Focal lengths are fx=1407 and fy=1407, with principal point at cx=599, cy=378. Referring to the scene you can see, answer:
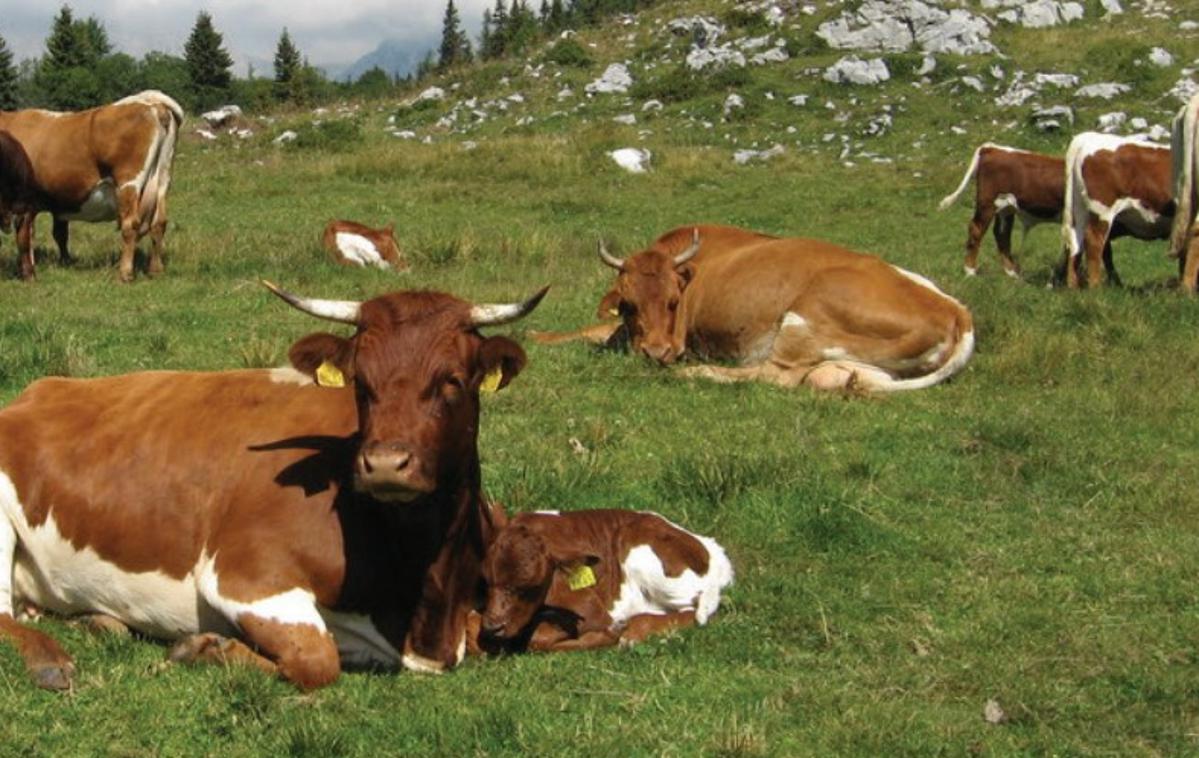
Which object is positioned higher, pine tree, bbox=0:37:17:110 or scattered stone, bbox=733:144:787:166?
scattered stone, bbox=733:144:787:166

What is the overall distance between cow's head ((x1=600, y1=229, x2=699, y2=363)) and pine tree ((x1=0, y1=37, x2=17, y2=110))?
271ft

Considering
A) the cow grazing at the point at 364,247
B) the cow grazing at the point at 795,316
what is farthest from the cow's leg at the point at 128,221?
the cow grazing at the point at 795,316

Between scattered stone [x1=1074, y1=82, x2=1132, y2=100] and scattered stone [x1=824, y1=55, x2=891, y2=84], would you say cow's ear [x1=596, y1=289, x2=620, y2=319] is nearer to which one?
scattered stone [x1=1074, y1=82, x2=1132, y2=100]

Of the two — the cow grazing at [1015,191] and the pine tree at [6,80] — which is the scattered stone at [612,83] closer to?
the cow grazing at [1015,191]

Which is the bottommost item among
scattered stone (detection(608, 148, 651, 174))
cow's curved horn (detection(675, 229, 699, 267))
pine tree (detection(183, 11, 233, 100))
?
pine tree (detection(183, 11, 233, 100))

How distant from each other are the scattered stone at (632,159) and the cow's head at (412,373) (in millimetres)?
20073

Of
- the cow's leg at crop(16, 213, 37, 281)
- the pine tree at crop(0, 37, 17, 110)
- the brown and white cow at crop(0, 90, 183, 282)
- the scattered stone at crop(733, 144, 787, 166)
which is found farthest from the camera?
the pine tree at crop(0, 37, 17, 110)

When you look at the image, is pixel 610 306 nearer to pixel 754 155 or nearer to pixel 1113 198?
pixel 1113 198

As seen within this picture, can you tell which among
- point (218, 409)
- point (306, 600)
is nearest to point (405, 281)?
point (218, 409)

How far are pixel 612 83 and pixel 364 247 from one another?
23273 millimetres

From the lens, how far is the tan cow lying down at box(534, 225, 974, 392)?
11250mm

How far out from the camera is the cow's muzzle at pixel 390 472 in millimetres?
4973

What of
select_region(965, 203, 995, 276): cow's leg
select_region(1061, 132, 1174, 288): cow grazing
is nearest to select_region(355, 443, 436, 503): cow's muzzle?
select_region(1061, 132, 1174, 288): cow grazing

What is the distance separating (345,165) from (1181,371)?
58.2 feet
